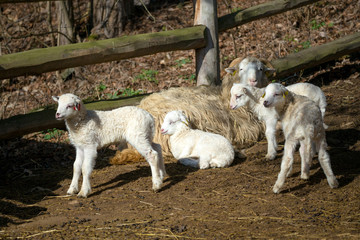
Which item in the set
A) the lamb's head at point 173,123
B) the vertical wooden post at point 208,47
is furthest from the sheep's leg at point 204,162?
the vertical wooden post at point 208,47

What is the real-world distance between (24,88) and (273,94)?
8472 millimetres

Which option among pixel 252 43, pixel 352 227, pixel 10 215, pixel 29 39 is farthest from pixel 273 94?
pixel 29 39

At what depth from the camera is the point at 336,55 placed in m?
9.59

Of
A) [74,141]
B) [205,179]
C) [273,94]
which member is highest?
[273,94]

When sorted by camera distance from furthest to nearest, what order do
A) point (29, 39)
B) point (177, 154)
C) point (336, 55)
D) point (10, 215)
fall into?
point (29, 39) < point (336, 55) < point (177, 154) < point (10, 215)

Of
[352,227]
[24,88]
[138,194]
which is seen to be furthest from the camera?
[24,88]

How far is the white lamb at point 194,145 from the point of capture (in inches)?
242

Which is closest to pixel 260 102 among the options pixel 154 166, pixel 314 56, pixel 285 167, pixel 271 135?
pixel 271 135

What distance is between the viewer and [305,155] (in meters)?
5.18

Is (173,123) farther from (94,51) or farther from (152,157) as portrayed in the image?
(94,51)

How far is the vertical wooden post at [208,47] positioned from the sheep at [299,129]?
2.95 metres

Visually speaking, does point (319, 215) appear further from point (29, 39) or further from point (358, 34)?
point (29, 39)

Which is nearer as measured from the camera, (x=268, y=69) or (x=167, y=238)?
(x=167, y=238)

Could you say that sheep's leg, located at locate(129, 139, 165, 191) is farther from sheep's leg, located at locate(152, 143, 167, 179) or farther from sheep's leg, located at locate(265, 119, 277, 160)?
sheep's leg, located at locate(265, 119, 277, 160)
